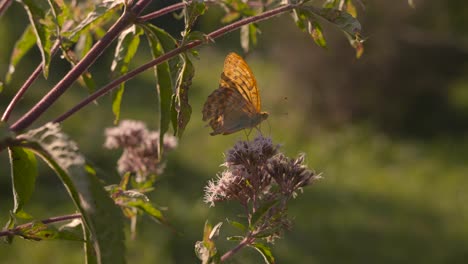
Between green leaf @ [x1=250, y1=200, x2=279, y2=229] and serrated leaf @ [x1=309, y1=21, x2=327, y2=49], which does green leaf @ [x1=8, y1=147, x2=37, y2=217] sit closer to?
green leaf @ [x1=250, y1=200, x2=279, y2=229]

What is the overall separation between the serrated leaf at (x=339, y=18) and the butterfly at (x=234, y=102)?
0.23 meters

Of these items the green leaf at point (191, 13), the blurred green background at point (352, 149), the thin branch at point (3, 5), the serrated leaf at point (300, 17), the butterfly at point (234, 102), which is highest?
the thin branch at point (3, 5)

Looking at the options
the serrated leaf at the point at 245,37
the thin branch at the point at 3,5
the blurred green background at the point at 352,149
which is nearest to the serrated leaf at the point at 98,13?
the thin branch at the point at 3,5

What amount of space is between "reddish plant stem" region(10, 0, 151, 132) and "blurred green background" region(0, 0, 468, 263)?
5.42 m

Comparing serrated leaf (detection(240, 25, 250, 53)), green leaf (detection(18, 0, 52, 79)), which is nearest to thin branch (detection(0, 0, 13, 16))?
green leaf (detection(18, 0, 52, 79))

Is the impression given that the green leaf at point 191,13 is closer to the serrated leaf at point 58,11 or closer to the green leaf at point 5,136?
the serrated leaf at point 58,11

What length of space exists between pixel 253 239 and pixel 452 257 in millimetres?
5903

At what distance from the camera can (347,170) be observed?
9359mm

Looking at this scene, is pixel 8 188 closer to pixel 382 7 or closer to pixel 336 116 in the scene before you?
pixel 336 116

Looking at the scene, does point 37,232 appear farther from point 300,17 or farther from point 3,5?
point 300,17

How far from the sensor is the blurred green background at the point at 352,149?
23.7 ft

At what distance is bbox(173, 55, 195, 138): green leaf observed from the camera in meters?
1.38

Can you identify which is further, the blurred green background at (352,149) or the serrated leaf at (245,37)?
the blurred green background at (352,149)

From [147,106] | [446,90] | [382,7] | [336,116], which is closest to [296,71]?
[336,116]
